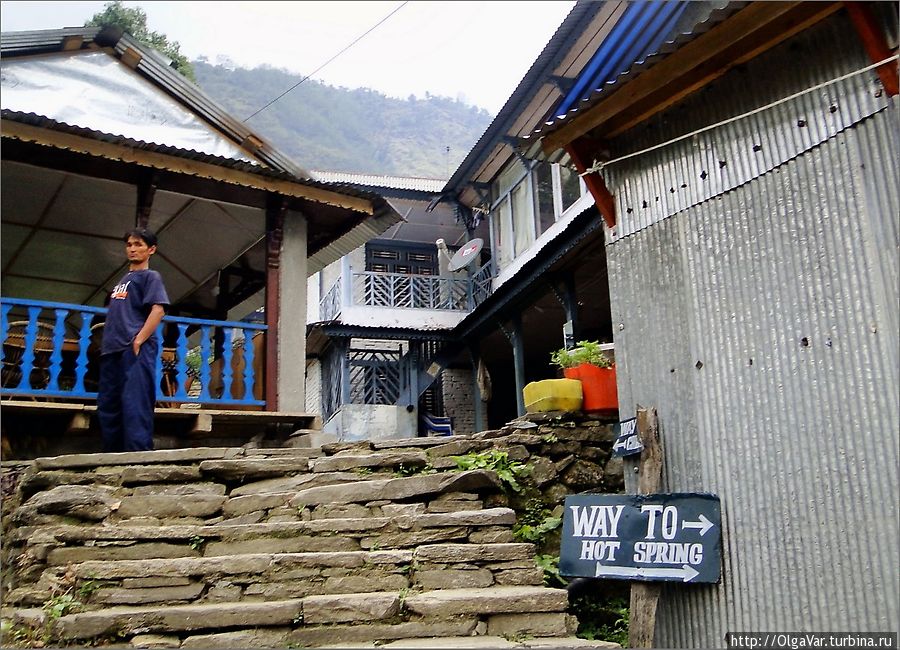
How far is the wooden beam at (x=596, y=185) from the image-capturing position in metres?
6.63

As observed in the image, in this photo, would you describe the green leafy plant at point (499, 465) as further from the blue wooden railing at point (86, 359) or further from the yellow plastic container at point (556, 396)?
the blue wooden railing at point (86, 359)

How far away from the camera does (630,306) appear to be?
6320 millimetres

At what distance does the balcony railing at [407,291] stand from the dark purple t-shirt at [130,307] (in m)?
10.5

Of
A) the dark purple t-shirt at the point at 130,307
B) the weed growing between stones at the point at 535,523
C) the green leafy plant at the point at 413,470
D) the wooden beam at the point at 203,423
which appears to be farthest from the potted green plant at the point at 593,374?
the dark purple t-shirt at the point at 130,307

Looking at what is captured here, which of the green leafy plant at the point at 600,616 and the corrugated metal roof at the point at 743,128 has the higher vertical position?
the corrugated metal roof at the point at 743,128

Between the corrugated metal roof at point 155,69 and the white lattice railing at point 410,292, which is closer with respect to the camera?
the corrugated metal roof at point 155,69

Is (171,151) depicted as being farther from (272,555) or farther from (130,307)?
(272,555)

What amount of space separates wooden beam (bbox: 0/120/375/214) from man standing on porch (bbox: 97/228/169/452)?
1.60m

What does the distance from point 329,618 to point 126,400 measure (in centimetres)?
318

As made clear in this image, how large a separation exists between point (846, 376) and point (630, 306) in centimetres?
194

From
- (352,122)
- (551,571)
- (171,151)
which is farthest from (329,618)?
(352,122)

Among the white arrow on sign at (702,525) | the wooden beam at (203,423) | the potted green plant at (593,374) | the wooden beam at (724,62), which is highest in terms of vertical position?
the wooden beam at (724,62)

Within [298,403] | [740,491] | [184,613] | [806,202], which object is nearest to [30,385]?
[298,403]

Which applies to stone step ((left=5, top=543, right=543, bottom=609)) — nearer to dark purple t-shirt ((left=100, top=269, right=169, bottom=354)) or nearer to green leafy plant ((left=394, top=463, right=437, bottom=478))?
green leafy plant ((left=394, top=463, right=437, bottom=478))
